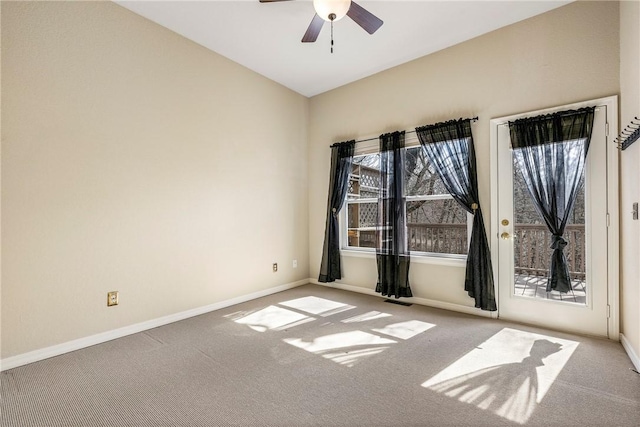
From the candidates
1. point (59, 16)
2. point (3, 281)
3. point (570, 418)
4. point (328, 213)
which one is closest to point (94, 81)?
point (59, 16)

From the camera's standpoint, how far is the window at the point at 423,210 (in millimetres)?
3570

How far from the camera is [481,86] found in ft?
10.8

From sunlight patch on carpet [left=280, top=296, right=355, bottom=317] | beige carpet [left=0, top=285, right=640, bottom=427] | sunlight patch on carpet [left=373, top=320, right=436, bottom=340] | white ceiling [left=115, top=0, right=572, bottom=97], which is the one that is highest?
white ceiling [left=115, top=0, right=572, bottom=97]

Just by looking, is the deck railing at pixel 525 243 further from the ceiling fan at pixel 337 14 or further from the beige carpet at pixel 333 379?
the ceiling fan at pixel 337 14

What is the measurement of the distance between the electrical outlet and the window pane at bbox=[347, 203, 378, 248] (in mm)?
2970

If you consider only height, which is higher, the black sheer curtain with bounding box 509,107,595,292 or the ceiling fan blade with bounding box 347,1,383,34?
the ceiling fan blade with bounding box 347,1,383,34

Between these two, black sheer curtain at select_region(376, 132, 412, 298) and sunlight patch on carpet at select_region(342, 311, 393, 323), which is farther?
black sheer curtain at select_region(376, 132, 412, 298)

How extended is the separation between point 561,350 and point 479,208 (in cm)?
143

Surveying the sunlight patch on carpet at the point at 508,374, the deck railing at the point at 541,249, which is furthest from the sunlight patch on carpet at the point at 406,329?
the deck railing at the point at 541,249

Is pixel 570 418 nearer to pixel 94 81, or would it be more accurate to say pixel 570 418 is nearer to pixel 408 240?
pixel 408 240

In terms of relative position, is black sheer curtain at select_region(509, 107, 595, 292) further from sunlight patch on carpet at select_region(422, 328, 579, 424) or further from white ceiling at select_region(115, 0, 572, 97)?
white ceiling at select_region(115, 0, 572, 97)

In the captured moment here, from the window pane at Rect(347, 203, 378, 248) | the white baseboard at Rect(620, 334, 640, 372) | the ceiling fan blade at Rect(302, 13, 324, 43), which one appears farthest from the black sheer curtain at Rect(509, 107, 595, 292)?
the ceiling fan blade at Rect(302, 13, 324, 43)

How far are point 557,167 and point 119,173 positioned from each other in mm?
4062

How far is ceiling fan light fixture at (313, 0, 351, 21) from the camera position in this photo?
7.61ft
